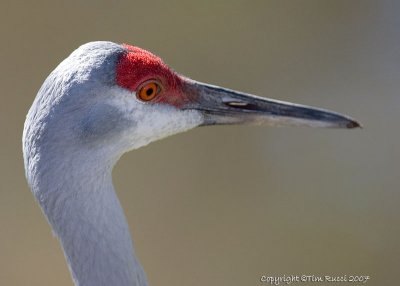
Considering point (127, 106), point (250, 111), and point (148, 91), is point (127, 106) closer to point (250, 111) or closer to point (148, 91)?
point (148, 91)

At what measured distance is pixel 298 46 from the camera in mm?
4062

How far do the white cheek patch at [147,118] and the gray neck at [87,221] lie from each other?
0.13 meters

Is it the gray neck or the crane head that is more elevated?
the crane head

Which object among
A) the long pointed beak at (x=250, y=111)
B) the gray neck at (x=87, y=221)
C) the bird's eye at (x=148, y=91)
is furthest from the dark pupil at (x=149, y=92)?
the gray neck at (x=87, y=221)

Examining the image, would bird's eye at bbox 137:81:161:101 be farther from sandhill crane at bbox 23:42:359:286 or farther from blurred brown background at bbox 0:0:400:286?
blurred brown background at bbox 0:0:400:286

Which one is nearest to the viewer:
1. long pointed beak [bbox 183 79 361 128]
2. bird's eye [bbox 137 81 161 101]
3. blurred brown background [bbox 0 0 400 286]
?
bird's eye [bbox 137 81 161 101]

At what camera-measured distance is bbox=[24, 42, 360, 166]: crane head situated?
1.80m

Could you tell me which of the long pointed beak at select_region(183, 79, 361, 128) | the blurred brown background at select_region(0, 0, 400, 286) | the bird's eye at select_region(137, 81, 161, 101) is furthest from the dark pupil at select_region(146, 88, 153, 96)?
the blurred brown background at select_region(0, 0, 400, 286)

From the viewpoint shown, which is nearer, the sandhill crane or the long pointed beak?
the sandhill crane

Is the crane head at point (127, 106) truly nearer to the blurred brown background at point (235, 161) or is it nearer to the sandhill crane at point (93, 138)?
the sandhill crane at point (93, 138)

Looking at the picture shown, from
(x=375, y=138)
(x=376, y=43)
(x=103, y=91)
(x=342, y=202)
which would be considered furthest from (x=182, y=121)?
(x=376, y=43)

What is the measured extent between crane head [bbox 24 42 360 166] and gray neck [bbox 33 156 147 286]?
0.30ft

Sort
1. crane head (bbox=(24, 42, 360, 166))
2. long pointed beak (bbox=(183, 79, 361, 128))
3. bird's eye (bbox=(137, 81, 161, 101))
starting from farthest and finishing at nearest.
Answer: long pointed beak (bbox=(183, 79, 361, 128))
bird's eye (bbox=(137, 81, 161, 101))
crane head (bbox=(24, 42, 360, 166))

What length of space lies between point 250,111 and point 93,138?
0.50 metres
